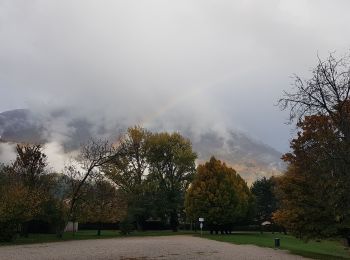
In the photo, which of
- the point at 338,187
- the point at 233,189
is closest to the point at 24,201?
the point at 338,187

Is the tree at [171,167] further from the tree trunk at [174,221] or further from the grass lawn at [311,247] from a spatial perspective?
the grass lawn at [311,247]

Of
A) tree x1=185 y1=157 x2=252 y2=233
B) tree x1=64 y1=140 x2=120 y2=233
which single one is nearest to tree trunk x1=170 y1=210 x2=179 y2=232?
tree x1=185 y1=157 x2=252 y2=233

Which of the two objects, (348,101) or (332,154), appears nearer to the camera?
(332,154)

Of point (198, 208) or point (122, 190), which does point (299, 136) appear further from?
point (122, 190)

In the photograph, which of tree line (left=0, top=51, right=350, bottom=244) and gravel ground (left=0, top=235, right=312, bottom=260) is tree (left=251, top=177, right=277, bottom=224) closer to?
tree line (left=0, top=51, right=350, bottom=244)

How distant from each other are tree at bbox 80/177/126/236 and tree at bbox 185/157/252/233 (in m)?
11.9

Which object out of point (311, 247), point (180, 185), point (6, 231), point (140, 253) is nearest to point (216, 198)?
point (180, 185)

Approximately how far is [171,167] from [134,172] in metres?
7.46

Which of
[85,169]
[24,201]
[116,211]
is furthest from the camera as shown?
[116,211]

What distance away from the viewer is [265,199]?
358 feet

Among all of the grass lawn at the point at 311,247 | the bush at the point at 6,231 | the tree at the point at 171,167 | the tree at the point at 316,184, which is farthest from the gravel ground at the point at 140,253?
the tree at the point at 171,167

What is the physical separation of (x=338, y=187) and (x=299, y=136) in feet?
40.2

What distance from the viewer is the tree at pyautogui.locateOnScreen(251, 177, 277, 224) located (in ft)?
351

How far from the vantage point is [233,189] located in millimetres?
73312
